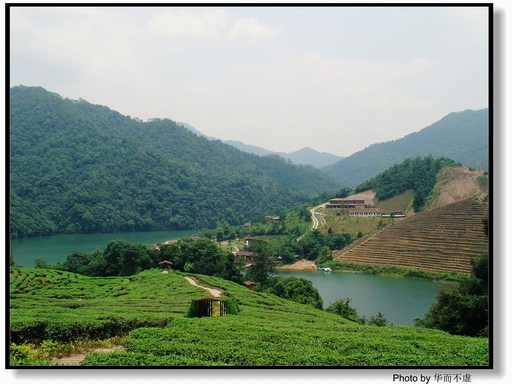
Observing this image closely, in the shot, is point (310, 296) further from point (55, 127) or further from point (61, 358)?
point (55, 127)

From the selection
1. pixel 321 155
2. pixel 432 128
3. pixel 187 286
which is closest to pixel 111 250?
pixel 187 286

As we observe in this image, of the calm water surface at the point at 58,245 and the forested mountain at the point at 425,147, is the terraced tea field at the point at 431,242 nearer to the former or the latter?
the calm water surface at the point at 58,245

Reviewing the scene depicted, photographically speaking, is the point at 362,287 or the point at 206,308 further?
the point at 362,287

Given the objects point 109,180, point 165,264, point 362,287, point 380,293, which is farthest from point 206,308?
point 109,180

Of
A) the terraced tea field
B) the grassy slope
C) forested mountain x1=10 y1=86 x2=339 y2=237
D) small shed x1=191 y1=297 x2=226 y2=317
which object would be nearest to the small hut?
small shed x1=191 y1=297 x2=226 y2=317

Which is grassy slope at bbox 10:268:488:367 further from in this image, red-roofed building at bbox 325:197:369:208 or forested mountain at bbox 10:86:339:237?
red-roofed building at bbox 325:197:369:208

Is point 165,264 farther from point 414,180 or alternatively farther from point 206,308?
point 414,180
